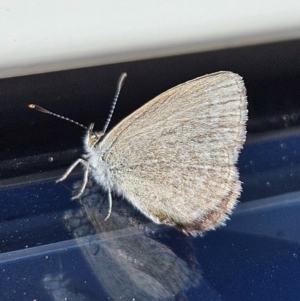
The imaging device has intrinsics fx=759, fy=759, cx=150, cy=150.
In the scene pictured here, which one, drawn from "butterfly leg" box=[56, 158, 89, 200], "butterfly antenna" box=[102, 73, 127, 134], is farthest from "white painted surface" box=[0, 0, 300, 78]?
"butterfly leg" box=[56, 158, 89, 200]

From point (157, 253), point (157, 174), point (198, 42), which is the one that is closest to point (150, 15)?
point (198, 42)

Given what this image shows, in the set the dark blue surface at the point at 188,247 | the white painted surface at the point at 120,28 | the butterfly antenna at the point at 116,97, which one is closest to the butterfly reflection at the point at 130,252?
the dark blue surface at the point at 188,247

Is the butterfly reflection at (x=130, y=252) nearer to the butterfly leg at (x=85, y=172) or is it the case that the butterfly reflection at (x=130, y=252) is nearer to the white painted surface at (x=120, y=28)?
the butterfly leg at (x=85, y=172)

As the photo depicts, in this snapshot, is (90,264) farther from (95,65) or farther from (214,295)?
(95,65)

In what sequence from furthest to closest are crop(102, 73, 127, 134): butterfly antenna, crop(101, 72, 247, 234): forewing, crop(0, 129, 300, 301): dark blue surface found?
1. crop(102, 73, 127, 134): butterfly antenna
2. crop(101, 72, 247, 234): forewing
3. crop(0, 129, 300, 301): dark blue surface

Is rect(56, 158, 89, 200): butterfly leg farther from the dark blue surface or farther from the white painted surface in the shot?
the white painted surface
